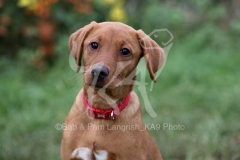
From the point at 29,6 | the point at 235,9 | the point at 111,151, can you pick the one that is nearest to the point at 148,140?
the point at 111,151

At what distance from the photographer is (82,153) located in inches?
156

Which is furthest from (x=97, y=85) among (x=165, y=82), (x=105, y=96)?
(x=165, y=82)

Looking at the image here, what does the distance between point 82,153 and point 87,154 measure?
47 mm

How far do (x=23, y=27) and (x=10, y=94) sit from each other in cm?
170

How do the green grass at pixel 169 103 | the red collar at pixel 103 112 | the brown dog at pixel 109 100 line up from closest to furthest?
the brown dog at pixel 109 100 < the red collar at pixel 103 112 < the green grass at pixel 169 103

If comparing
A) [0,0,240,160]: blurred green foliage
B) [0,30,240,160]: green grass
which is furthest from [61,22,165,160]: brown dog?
[0,30,240,160]: green grass

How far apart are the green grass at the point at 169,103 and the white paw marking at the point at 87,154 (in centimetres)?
141

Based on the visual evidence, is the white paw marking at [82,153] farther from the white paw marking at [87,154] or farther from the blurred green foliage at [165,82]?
the blurred green foliage at [165,82]

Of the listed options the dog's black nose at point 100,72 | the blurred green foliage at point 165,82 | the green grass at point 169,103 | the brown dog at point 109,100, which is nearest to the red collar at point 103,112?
the brown dog at point 109,100

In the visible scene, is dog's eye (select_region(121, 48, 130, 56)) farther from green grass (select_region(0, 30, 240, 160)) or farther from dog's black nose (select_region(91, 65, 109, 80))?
green grass (select_region(0, 30, 240, 160))

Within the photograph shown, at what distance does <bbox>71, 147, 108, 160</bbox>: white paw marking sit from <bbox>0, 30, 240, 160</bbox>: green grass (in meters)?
1.41

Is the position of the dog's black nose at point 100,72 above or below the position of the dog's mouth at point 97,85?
above

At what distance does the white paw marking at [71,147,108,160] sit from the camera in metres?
3.91

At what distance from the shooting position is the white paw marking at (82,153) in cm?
394
